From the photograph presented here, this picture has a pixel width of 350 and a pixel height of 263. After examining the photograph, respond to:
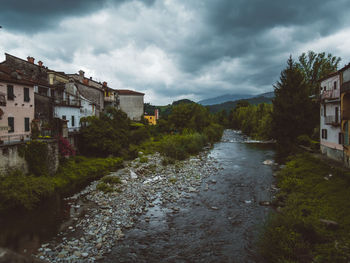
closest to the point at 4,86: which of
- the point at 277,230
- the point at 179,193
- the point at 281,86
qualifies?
the point at 179,193

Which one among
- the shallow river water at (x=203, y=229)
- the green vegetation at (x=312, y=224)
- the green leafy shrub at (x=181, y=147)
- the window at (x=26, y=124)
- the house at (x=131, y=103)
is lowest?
the shallow river water at (x=203, y=229)

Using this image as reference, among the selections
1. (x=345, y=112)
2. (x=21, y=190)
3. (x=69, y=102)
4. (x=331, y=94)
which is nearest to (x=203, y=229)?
Result: (x=21, y=190)

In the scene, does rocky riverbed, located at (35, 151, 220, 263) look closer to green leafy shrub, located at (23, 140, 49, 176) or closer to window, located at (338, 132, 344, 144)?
green leafy shrub, located at (23, 140, 49, 176)

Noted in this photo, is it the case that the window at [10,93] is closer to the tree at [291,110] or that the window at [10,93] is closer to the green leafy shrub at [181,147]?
the green leafy shrub at [181,147]

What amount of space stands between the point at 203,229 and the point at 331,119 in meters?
22.0

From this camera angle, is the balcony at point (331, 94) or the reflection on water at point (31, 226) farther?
the balcony at point (331, 94)

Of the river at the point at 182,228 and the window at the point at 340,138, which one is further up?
the window at the point at 340,138

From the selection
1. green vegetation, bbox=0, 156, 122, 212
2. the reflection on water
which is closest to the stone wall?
green vegetation, bbox=0, 156, 122, 212

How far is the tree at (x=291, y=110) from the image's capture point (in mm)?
33781

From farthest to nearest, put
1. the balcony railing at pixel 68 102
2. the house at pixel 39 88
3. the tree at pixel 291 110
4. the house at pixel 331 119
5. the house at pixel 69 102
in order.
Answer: the tree at pixel 291 110, the balcony railing at pixel 68 102, the house at pixel 69 102, the house at pixel 39 88, the house at pixel 331 119

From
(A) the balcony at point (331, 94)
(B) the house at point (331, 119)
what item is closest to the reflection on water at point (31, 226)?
(B) the house at point (331, 119)

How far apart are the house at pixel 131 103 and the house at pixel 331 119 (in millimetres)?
45815

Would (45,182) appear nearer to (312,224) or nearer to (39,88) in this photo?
(39,88)

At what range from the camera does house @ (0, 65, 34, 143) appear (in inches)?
813
